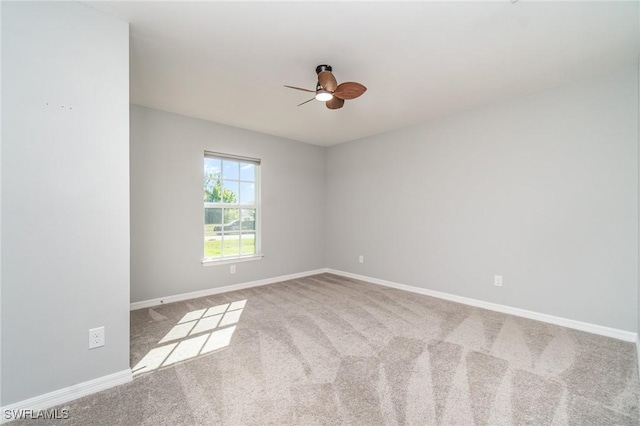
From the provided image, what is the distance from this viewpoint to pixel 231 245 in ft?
14.5

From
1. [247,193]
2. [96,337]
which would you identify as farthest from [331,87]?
[247,193]

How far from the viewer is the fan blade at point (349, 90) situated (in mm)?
2322

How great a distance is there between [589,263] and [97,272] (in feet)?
13.8

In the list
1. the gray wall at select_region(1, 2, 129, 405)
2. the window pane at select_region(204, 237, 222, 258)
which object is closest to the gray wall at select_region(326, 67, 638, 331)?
the window pane at select_region(204, 237, 222, 258)

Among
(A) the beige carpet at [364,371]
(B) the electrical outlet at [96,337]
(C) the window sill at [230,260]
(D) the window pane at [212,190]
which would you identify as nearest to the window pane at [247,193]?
(D) the window pane at [212,190]

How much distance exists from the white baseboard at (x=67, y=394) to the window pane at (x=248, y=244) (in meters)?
2.65

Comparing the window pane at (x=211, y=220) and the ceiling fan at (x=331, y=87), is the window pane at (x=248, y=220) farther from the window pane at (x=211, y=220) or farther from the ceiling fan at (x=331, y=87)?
the ceiling fan at (x=331, y=87)

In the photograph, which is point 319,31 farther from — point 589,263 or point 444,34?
point 589,263

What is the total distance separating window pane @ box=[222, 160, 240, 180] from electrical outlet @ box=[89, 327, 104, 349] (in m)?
2.83

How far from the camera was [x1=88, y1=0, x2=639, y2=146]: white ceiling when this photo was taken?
1.90 meters

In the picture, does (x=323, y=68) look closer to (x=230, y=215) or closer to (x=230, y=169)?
(x=230, y=169)

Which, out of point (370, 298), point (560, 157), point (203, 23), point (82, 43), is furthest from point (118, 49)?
point (560, 157)

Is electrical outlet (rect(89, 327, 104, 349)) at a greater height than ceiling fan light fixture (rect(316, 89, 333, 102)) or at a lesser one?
lesser

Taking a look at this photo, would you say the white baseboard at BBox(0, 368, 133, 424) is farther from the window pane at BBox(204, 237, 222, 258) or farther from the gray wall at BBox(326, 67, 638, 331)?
the gray wall at BBox(326, 67, 638, 331)
